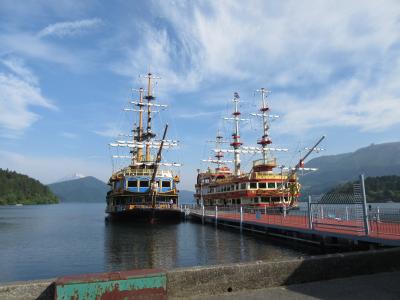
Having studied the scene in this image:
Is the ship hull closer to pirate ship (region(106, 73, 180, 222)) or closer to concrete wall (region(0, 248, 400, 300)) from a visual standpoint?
pirate ship (region(106, 73, 180, 222))

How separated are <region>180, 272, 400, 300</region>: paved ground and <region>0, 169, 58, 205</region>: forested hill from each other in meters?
182

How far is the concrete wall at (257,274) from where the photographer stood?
5676mm

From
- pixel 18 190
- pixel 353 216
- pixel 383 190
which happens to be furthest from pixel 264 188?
pixel 18 190

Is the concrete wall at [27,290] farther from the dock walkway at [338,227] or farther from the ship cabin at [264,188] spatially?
the ship cabin at [264,188]

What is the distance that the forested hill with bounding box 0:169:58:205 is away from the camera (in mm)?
170000

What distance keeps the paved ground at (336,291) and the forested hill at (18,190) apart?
598ft

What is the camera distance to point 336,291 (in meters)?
6.62

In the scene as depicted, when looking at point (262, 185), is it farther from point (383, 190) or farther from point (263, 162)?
point (383, 190)

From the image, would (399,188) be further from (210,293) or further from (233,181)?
(210,293)

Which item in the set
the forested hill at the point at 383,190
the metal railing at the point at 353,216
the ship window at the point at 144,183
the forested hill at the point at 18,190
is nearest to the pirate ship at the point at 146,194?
the ship window at the point at 144,183

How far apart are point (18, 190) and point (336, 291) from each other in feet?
→ 649

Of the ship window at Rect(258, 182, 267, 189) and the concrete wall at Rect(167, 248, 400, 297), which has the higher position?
the ship window at Rect(258, 182, 267, 189)

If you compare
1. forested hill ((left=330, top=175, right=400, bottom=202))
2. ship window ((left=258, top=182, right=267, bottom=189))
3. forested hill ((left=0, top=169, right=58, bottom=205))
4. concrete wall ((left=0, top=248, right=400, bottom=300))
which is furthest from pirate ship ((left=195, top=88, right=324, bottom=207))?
forested hill ((left=0, top=169, right=58, bottom=205))

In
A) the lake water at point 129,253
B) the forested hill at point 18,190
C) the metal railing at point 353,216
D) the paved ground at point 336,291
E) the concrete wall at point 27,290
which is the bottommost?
the lake water at point 129,253
